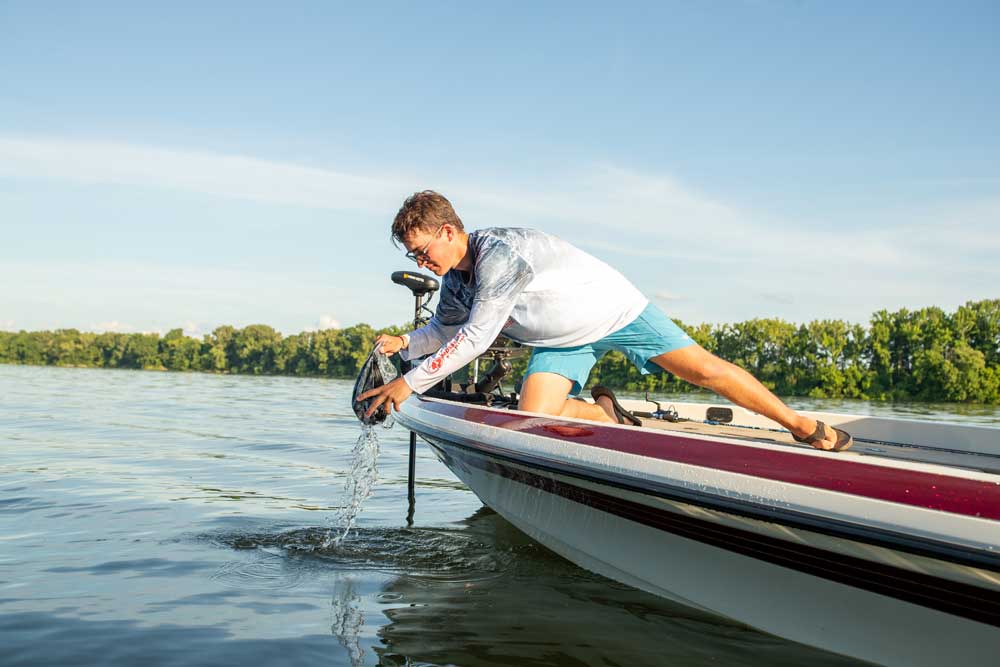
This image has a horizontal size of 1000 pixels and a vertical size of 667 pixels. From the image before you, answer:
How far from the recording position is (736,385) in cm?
350

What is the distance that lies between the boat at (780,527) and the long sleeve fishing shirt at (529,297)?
442mm

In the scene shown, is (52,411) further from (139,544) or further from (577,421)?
(577,421)

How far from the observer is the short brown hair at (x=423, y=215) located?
142 inches

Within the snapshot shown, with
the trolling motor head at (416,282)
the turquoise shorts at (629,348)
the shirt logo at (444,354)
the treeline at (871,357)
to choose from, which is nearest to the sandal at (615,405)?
the turquoise shorts at (629,348)

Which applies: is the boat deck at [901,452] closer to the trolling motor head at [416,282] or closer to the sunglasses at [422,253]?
the sunglasses at [422,253]

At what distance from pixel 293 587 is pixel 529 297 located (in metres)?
1.73

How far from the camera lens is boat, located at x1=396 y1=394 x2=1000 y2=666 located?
7.25 ft

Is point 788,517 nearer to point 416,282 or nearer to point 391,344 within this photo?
point 391,344

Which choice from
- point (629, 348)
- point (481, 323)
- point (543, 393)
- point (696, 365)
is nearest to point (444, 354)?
point (481, 323)

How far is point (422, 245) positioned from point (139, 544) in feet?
7.99

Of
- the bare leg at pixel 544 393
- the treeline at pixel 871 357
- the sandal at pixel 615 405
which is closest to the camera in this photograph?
the bare leg at pixel 544 393

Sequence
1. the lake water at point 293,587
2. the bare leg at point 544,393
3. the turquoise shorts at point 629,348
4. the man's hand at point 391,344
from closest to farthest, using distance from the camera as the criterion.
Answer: the lake water at point 293,587
the turquoise shorts at point 629,348
the bare leg at point 544,393
the man's hand at point 391,344

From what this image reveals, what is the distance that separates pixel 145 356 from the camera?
8750 centimetres

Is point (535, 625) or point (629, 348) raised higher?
point (629, 348)
